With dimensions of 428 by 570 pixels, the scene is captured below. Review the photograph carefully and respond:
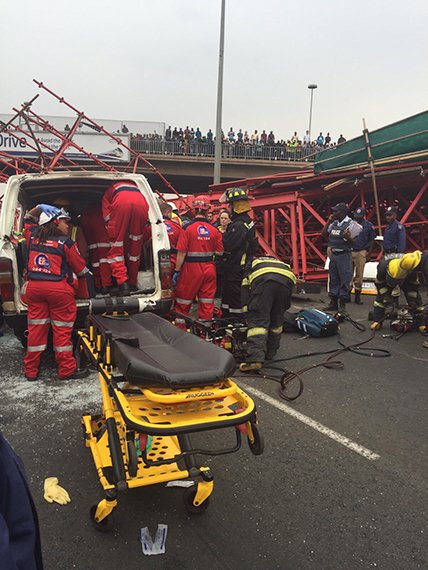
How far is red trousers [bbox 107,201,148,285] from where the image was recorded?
4.59 m

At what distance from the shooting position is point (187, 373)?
2037mm

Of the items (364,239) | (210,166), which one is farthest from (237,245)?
(210,166)

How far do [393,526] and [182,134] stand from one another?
2919 cm

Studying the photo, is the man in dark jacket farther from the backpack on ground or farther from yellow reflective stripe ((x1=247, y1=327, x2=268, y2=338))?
the backpack on ground

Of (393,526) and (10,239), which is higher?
(10,239)

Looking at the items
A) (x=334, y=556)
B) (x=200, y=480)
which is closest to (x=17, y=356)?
(x=200, y=480)

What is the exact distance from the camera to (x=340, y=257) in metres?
7.60

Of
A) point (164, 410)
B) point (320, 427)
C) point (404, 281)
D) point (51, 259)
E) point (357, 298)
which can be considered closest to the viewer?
point (164, 410)

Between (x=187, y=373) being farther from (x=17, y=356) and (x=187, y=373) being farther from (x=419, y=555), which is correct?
(x=17, y=356)

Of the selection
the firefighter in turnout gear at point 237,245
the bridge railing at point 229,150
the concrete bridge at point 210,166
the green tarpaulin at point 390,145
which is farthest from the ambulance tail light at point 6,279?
the bridge railing at point 229,150

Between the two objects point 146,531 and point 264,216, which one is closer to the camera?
point 146,531

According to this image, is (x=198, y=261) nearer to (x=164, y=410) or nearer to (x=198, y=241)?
(x=198, y=241)

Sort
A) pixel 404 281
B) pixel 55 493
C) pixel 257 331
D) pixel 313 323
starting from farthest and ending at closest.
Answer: pixel 404 281 → pixel 313 323 → pixel 257 331 → pixel 55 493

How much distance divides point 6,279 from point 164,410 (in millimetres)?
2785
